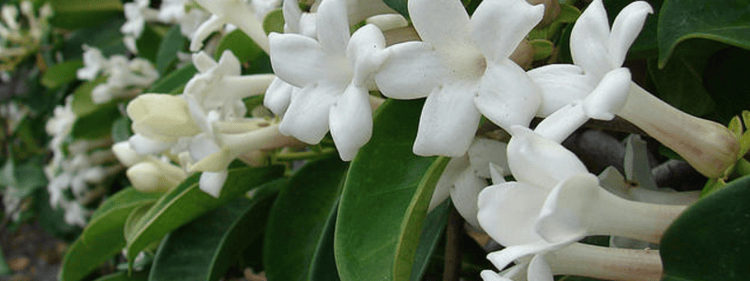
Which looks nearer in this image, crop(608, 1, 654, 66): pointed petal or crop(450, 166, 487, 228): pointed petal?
crop(608, 1, 654, 66): pointed petal

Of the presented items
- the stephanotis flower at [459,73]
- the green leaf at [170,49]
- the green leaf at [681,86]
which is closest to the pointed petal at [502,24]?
the stephanotis flower at [459,73]

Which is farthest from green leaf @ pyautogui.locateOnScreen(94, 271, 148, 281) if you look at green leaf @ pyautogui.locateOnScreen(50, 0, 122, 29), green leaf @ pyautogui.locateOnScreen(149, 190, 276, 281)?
green leaf @ pyautogui.locateOnScreen(50, 0, 122, 29)

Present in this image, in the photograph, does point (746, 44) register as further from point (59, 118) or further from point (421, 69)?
point (59, 118)

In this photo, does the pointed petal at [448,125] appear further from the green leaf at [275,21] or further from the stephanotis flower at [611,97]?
the green leaf at [275,21]

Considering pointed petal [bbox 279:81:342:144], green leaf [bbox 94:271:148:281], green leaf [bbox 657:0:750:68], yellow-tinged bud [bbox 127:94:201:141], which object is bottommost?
green leaf [bbox 94:271:148:281]

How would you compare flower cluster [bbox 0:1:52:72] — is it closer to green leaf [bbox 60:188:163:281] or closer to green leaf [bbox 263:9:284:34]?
green leaf [bbox 60:188:163:281]

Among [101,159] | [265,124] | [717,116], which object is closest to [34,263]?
[101,159]
